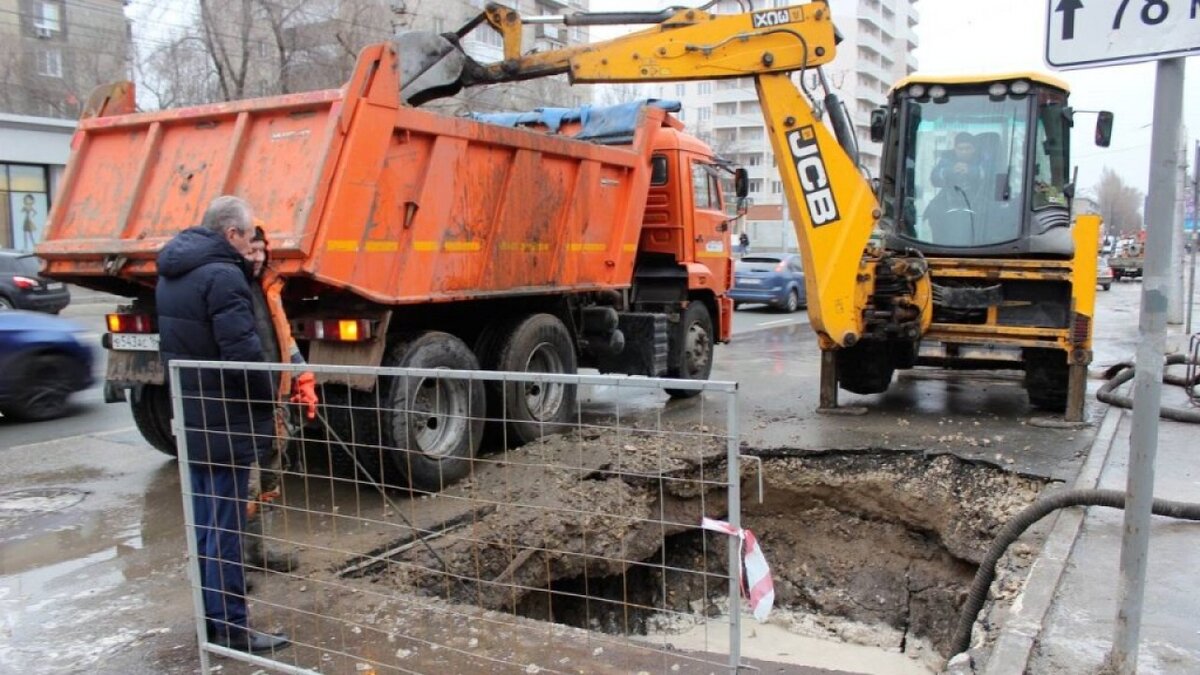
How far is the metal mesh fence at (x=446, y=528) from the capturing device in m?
3.70

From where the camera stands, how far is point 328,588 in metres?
4.52

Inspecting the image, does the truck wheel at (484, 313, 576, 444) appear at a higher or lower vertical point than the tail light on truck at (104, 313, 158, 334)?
lower

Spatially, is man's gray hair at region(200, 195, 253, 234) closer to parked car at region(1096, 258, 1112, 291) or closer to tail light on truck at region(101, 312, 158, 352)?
tail light on truck at region(101, 312, 158, 352)

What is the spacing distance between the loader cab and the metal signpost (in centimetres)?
596

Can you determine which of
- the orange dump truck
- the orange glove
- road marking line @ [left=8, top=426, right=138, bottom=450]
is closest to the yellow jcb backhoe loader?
the orange dump truck

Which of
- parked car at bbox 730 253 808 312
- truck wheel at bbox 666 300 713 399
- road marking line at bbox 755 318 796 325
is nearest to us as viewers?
truck wheel at bbox 666 300 713 399

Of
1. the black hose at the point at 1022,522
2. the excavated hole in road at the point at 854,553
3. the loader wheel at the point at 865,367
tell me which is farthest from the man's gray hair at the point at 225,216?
the loader wheel at the point at 865,367

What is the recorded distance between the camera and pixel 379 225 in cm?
574

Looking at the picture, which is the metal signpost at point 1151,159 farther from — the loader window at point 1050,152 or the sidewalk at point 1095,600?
the loader window at point 1050,152

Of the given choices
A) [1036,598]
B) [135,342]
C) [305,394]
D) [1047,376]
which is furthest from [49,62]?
[1036,598]

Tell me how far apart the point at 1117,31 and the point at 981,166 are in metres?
6.30

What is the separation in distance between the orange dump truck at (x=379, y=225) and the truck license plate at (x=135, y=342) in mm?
16

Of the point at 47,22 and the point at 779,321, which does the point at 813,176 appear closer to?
the point at 779,321

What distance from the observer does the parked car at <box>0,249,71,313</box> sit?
15.4 meters
